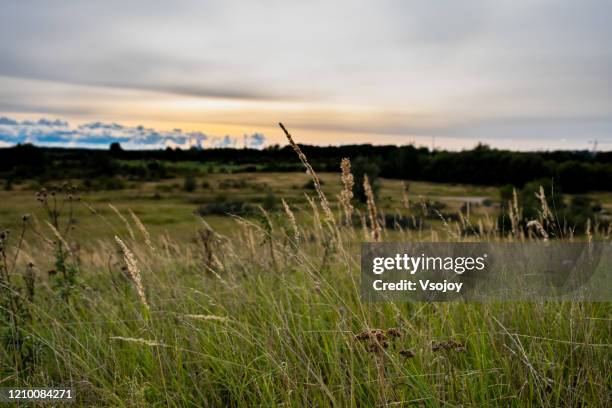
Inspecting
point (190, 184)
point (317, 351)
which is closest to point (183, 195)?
point (190, 184)

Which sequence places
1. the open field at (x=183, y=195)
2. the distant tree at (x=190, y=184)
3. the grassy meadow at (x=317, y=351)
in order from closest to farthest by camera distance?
the grassy meadow at (x=317, y=351) < the open field at (x=183, y=195) < the distant tree at (x=190, y=184)

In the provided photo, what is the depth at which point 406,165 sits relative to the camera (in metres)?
61.7

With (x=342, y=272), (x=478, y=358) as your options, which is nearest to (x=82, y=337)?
(x=342, y=272)

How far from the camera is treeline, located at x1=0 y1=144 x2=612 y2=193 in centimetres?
4975

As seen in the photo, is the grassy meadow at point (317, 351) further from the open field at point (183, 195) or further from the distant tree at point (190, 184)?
the distant tree at point (190, 184)

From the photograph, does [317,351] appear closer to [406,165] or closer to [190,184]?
[406,165]

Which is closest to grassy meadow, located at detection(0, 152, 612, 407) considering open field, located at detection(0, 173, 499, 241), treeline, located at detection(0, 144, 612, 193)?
treeline, located at detection(0, 144, 612, 193)

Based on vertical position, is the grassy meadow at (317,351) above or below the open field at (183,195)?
above

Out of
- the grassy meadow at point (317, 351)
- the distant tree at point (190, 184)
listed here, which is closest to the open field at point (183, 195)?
the distant tree at point (190, 184)

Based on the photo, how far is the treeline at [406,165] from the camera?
163 ft

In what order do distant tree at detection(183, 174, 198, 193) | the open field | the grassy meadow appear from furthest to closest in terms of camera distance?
distant tree at detection(183, 174, 198, 193) < the open field < the grassy meadow

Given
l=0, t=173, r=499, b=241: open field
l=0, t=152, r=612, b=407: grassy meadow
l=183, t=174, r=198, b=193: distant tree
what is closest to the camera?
l=0, t=152, r=612, b=407: grassy meadow

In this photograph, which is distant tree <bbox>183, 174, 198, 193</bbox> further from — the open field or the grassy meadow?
the grassy meadow

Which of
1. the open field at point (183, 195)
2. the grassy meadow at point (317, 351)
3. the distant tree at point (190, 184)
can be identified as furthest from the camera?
the distant tree at point (190, 184)
